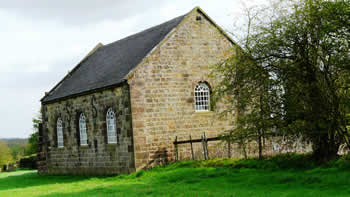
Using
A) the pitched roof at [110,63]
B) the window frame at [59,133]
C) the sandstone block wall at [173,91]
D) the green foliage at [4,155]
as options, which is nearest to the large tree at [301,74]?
the sandstone block wall at [173,91]

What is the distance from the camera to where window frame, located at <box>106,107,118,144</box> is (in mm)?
26438

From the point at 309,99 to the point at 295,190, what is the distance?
3765mm

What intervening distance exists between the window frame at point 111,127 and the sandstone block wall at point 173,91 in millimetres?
2180

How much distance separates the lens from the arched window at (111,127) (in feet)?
87.0

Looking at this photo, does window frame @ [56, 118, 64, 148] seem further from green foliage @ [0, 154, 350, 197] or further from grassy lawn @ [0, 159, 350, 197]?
grassy lawn @ [0, 159, 350, 197]

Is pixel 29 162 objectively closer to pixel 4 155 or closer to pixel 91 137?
pixel 4 155

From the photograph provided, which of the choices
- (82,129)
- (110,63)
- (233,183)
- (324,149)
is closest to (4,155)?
(82,129)

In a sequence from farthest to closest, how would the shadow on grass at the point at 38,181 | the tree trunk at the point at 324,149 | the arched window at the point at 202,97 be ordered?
the arched window at the point at 202,97, the shadow on grass at the point at 38,181, the tree trunk at the point at 324,149

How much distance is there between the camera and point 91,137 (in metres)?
28.7

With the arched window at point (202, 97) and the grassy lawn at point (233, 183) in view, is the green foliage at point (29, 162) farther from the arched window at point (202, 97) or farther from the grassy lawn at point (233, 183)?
the grassy lawn at point (233, 183)

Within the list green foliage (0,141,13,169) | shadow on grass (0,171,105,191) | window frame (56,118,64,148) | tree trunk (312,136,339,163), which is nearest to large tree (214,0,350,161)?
tree trunk (312,136,339,163)

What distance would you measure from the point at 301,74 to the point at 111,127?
13.1 metres

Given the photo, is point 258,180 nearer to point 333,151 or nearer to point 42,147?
point 333,151

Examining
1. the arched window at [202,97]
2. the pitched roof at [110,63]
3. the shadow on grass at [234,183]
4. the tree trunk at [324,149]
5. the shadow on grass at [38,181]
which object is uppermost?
the pitched roof at [110,63]
